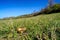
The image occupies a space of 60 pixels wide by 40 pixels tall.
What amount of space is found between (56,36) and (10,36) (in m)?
0.84

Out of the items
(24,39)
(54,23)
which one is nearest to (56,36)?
(54,23)

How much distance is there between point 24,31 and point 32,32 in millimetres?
190

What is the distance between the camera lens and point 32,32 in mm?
3521

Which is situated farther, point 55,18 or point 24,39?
point 55,18

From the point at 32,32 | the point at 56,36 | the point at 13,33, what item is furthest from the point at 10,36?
the point at 56,36

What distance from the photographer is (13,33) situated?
3572 millimetres

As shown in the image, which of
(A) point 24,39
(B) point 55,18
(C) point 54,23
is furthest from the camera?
(B) point 55,18

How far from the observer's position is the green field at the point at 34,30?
3443 millimetres

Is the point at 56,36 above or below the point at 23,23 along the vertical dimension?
below

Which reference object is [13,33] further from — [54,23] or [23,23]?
[54,23]

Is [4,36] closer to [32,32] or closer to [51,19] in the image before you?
[32,32]

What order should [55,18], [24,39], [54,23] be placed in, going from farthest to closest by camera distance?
[55,18], [54,23], [24,39]

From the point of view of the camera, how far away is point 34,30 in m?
3.56

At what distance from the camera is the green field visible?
11.3ft
